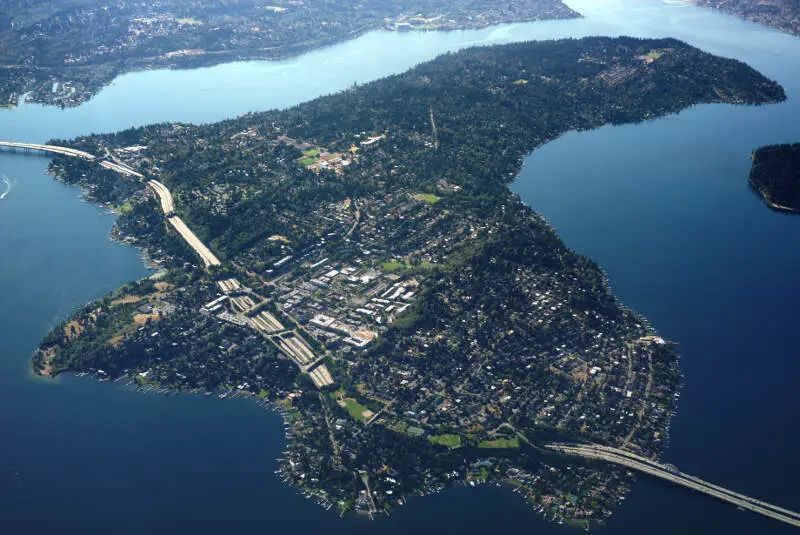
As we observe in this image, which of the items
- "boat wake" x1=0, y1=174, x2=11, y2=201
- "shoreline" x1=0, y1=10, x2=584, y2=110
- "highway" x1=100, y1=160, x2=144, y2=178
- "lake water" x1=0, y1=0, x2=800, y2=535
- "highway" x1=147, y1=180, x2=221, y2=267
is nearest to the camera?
"lake water" x1=0, y1=0, x2=800, y2=535

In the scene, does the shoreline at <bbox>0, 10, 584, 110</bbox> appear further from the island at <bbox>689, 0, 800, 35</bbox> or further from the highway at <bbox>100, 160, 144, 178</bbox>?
the island at <bbox>689, 0, 800, 35</bbox>

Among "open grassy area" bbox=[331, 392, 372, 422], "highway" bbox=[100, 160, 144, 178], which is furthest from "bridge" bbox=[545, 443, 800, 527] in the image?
"highway" bbox=[100, 160, 144, 178]

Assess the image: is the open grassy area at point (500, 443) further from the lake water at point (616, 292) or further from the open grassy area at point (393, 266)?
the open grassy area at point (393, 266)

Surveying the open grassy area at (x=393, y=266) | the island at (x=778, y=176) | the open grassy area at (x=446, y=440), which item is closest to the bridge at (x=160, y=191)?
the open grassy area at (x=393, y=266)

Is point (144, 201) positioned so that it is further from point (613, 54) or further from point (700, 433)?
point (613, 54)

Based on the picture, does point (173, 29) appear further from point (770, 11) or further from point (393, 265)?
point (770, 11)
